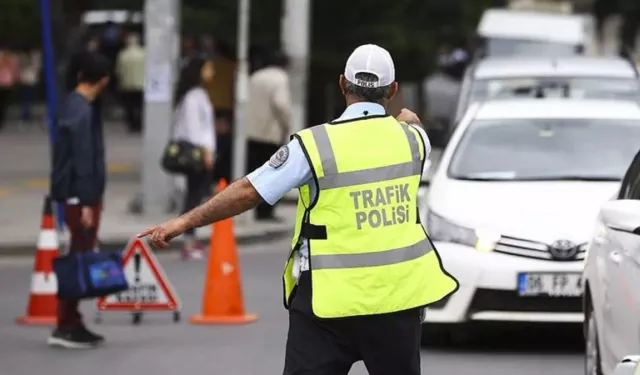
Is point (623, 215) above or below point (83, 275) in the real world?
above

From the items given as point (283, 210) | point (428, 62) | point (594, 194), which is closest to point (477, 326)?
point (594, 194)

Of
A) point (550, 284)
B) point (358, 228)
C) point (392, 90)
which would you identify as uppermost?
point (392, 90)

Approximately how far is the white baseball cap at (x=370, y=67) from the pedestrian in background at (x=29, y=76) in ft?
106

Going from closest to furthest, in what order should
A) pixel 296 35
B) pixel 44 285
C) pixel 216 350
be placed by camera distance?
pixel 216 350
pixel 44 285
pixel 296 35

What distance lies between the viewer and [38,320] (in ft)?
39.9

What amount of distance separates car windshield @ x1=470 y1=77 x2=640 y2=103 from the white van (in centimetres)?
1337

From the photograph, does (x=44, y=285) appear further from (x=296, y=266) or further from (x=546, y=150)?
(x=296, y=266)

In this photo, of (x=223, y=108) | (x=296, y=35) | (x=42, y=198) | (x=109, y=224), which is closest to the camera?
(x=109, y=224)

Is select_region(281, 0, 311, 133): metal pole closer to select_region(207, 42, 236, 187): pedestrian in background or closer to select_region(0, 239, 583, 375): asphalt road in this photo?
select_region(207, 42, 236, 187): pedestrian in background

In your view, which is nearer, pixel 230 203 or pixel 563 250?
pixel 230 203

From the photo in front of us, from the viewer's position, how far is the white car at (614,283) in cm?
725

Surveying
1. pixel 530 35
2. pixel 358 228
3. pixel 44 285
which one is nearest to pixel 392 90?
pixel 358 228

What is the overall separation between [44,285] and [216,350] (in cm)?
179

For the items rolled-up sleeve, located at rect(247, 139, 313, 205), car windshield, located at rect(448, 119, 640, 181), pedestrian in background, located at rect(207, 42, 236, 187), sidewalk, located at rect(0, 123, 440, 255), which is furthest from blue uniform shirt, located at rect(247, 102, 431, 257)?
pedestrian in background, located at rect(207, 42, 236, 187)
